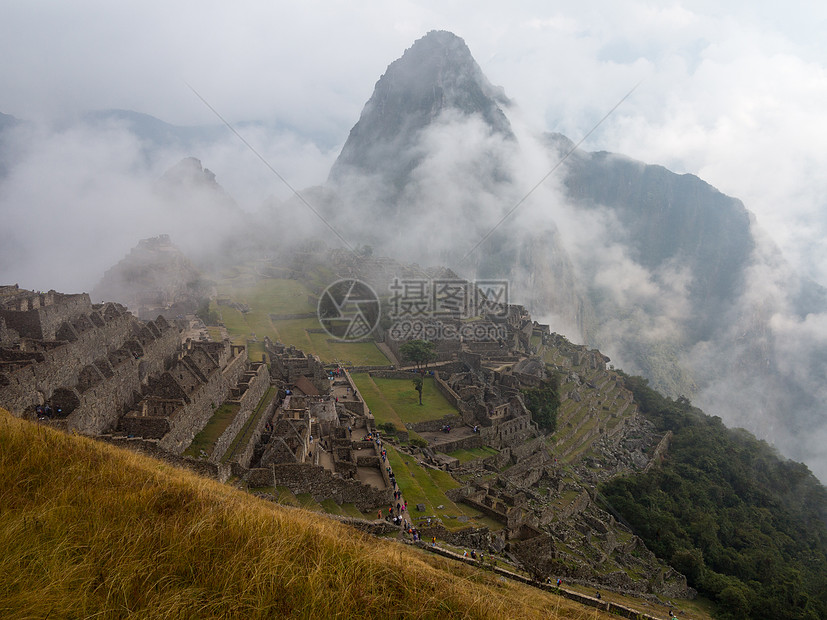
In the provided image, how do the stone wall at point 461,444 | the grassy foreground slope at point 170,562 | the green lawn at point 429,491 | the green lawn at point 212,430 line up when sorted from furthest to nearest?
the stone wall at point 461,444 → the green lawn at point 429,491 → the green lawn at point 212,430 → the grassy foreground slope at point 170,562

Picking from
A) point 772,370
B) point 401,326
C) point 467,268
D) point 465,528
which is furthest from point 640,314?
point 465,528

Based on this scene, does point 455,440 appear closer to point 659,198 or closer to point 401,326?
point 401,326

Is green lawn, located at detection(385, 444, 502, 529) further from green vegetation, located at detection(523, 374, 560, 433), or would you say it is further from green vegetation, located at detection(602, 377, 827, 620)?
green vegetation, located at detection(523, 374, 560, 433)

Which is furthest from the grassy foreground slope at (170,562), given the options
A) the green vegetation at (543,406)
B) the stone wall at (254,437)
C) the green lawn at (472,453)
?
the green vegetation at (543,406)

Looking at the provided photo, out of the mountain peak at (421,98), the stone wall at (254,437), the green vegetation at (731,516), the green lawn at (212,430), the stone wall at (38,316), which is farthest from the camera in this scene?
the mountain peak at (421,98)

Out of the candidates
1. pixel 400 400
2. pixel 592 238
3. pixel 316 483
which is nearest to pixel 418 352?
pixel 400 400

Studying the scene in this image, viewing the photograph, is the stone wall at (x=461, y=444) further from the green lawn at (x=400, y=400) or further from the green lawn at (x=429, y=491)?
the green lawn at (x=429, y=491)

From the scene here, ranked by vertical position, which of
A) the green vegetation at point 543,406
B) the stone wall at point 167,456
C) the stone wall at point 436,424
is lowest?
the stone wall at point 167,456
